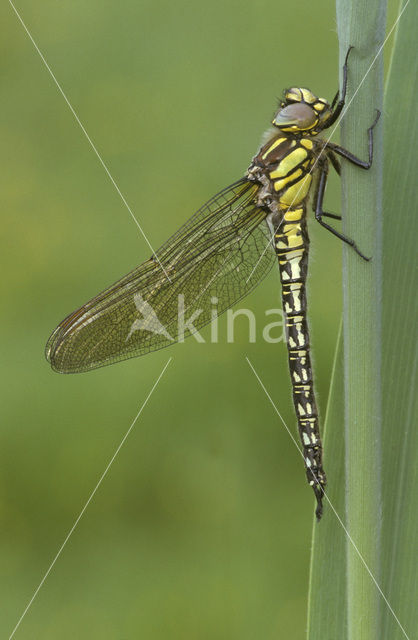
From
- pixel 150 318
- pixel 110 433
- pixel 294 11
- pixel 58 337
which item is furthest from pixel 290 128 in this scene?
pixel 294 11


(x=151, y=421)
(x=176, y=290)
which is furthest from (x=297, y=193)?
(x=151, y=421)

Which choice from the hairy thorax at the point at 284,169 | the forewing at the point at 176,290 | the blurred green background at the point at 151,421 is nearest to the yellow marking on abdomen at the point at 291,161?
the hairy thorax at the point at 284,169

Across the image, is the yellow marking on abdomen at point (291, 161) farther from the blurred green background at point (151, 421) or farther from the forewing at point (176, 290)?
the blurred green background at point (151, 421)

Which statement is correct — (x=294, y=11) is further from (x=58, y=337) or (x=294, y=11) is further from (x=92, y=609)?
(x=92, y=609)

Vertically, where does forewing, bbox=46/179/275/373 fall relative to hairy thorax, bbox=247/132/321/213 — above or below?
below

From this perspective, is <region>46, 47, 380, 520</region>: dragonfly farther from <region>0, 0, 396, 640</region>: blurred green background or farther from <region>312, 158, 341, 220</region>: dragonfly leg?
<region>0, 0, 396, 640</region>: blurred green background

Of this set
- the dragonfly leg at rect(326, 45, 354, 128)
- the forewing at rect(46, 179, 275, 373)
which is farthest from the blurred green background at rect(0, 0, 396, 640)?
the dragonfly leg at rect(326, 45, 354, 128)
